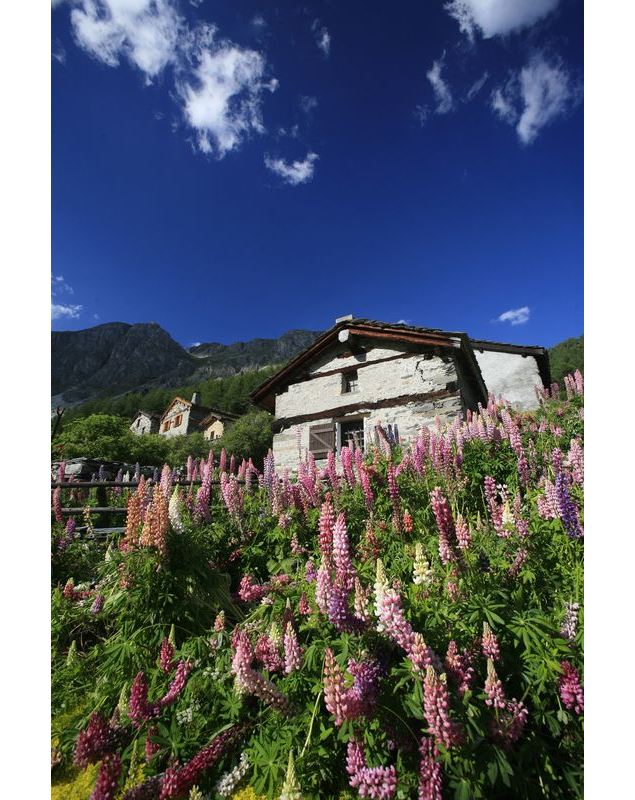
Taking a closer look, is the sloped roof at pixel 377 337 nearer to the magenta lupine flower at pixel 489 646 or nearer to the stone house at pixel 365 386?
the stone house at pixel 365 386

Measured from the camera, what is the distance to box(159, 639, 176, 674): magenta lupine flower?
2.37m

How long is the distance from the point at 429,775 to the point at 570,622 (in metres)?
1.00

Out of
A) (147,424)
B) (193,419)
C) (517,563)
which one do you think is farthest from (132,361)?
(517,563)

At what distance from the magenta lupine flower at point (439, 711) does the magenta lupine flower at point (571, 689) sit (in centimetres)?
62

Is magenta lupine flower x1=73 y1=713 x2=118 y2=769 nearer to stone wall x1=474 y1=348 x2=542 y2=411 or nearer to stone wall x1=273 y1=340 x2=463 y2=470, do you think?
stone wall x1=273 y1=340 x2=463 y2=470

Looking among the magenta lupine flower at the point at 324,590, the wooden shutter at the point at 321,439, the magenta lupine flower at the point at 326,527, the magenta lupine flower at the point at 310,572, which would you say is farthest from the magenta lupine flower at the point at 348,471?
the wooden shutter at the point at 321,439

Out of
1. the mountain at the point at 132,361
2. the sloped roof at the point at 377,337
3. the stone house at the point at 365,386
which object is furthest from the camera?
the mountain at the point at 132,361

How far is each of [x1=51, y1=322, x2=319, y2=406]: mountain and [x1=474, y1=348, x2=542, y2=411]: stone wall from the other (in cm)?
8408

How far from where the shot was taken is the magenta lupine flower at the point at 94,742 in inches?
72.4

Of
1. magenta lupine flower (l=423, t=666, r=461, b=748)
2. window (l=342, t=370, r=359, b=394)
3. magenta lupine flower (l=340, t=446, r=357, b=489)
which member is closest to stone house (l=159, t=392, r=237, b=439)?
window (l=342, t=370, r=359, b=394)

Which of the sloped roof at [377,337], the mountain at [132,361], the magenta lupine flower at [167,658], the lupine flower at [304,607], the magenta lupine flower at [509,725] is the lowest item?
the magenta lupine flower at [167,658]

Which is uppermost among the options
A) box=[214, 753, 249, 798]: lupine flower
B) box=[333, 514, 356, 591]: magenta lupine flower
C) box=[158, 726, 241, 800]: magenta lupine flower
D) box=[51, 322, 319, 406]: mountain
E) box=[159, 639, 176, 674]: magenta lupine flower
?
box=[51, 322, 319, 406]: mountain

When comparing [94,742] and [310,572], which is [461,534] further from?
[94,742]
